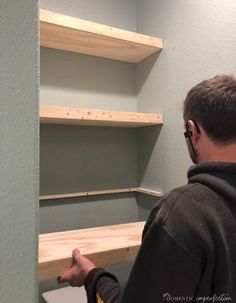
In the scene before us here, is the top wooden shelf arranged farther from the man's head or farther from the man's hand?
the man's hand

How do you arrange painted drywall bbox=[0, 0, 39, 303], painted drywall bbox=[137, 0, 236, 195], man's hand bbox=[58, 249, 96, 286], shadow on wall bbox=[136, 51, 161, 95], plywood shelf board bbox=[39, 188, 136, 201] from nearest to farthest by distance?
painted drywall bbox=[0, 0, 39, 303], man's hand bbox=[58, 249, 96, 286], painted drywall bbox=[137, 0, 236, 195], plywood shelf board bbox=[39, 188, 136, 201], shadow on wall bbox=[136, 51, 161, 95]

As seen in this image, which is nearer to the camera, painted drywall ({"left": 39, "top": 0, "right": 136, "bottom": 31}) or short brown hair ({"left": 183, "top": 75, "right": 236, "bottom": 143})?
short brown hair ({"left": 183, "top": 75, "right": 236, "bottom": 143})

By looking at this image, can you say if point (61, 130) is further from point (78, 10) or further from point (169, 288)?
point (169, 288)

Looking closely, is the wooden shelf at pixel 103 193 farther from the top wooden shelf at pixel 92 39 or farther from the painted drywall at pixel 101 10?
the painted drywall at pixel 101 10

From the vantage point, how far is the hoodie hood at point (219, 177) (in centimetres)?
56

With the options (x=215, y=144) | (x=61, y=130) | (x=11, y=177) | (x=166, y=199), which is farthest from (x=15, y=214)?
(x=61, y=130)

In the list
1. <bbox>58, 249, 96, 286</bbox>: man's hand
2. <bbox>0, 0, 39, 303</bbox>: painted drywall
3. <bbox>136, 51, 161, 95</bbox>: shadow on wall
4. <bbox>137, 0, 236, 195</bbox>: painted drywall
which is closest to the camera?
<bbox>0, 0, 39, 303</bbox>: painted drywall

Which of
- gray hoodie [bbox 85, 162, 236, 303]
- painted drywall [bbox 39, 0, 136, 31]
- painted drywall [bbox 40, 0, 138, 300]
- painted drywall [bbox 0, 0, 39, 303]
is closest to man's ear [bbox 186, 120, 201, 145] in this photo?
gray hoodie [bbox 85, 162, 236, 303]

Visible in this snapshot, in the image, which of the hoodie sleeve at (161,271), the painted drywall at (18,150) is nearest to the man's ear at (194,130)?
the hoodie sleeve at (161,271)

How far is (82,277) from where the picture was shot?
0.78 meters

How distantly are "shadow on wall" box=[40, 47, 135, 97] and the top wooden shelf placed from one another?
0.05m

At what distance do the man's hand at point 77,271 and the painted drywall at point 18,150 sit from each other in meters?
0.25

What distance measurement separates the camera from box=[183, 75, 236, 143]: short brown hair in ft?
2.02

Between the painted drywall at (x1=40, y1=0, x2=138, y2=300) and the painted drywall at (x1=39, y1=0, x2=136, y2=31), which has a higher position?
the painted drywall at (x1=39, y1=0, x2=136, y2=31)
